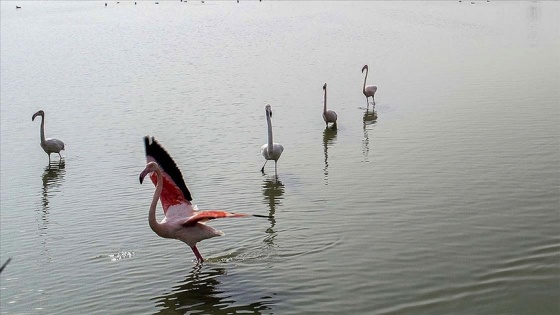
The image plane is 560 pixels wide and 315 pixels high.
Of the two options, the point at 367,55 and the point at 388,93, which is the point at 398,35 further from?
the point at 388,93

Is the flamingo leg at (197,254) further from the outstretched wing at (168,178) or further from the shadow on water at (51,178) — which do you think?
the shadow on water at (51,178)

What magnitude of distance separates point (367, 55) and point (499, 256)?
62.0 feet

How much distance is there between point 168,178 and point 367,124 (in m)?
8.34

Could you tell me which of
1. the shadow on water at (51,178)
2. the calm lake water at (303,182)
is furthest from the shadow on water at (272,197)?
the shadow on water at (51,178)

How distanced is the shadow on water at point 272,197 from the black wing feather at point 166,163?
151 centimetres

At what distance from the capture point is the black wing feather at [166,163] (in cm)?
829

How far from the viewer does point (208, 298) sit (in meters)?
7.81

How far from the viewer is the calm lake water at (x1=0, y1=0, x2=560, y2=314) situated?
7.80m

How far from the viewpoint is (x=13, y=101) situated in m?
21.6

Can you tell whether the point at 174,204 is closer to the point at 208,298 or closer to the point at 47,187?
the point at 208,298

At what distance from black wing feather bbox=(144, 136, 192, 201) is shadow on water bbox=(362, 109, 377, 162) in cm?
514

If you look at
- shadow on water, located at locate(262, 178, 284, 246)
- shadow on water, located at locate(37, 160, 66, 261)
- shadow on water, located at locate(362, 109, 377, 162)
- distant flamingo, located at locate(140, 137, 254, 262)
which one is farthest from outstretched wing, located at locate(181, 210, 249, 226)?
shadow on water, located at locate(362, 109, 377, 162)

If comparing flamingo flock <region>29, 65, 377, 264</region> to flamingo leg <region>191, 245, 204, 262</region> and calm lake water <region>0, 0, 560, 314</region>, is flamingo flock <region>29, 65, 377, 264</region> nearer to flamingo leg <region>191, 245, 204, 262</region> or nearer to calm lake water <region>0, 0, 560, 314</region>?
flamingo leg <region>191, 245, 204, 262</region>

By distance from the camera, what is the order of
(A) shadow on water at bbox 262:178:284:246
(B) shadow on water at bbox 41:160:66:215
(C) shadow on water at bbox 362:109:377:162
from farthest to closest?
(C) shadow on water at bbox 362:109:377:162, (B) shadow on water at bbox 41:160:66:215, (A) shadow on water at bbox 262:178:284:246
